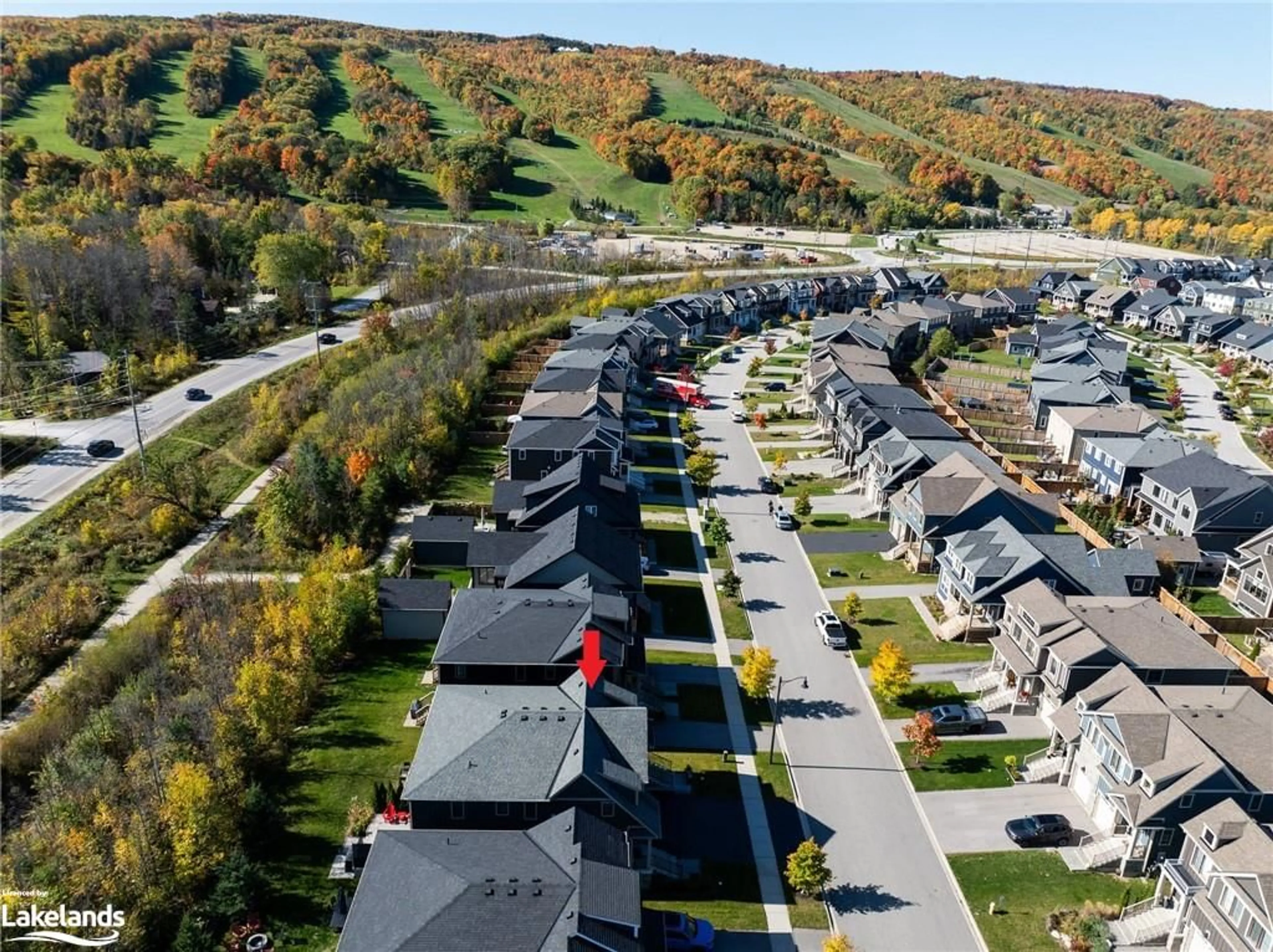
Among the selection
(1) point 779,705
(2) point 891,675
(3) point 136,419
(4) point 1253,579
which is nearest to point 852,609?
(2) point 891,675

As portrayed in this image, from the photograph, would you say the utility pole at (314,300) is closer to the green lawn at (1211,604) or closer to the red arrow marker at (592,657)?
the red arrow marker at (592,657)

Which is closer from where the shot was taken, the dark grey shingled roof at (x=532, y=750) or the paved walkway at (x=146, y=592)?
the dark grey shingled roof at (x=532, y=750)

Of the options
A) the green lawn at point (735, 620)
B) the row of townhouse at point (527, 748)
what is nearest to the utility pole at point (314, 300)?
the row of townhouse at point (527, 748)

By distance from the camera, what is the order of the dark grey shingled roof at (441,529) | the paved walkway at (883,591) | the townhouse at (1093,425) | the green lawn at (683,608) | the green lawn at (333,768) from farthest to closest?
the townhouse at (1093,425), the dark grey shingled roof at (441,529), the paved walkway at (883,591), the green lawn at (683,608), the green lawn at (333,768)

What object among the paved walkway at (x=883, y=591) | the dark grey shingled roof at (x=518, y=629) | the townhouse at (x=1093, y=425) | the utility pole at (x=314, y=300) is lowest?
the paved walkway at (x=883, y=591)

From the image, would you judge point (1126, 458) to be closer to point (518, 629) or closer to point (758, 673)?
point (758, 673)

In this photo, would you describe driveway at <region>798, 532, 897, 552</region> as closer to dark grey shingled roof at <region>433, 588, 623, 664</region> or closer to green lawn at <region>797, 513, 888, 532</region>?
green lawn at <region>797, 513, 888, 532</region>
